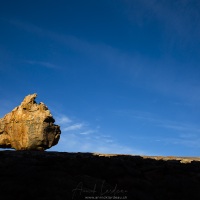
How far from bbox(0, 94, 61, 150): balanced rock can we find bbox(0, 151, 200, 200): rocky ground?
13497mm

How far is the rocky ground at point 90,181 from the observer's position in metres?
12.2

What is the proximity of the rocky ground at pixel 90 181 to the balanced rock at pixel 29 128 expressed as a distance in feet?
44.3

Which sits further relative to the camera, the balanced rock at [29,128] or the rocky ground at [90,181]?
the balanced rock at [29,128]

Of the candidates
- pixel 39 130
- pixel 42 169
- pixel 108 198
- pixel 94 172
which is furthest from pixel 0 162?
pixel 39 130

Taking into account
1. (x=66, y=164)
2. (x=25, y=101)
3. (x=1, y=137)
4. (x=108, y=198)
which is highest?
(x=25, y=101)

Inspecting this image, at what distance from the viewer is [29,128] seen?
107 ft

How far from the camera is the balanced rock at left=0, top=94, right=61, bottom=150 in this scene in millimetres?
32125

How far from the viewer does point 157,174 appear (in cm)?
1756

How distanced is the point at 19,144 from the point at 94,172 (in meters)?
19.0

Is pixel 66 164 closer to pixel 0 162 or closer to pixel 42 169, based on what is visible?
pixel 42 169

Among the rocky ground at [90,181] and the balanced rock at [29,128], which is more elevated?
the balanced rock at [29,128]

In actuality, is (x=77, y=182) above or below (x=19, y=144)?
below

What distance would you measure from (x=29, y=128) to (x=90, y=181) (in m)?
19.7

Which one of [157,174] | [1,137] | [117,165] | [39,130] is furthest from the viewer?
[1,137]
